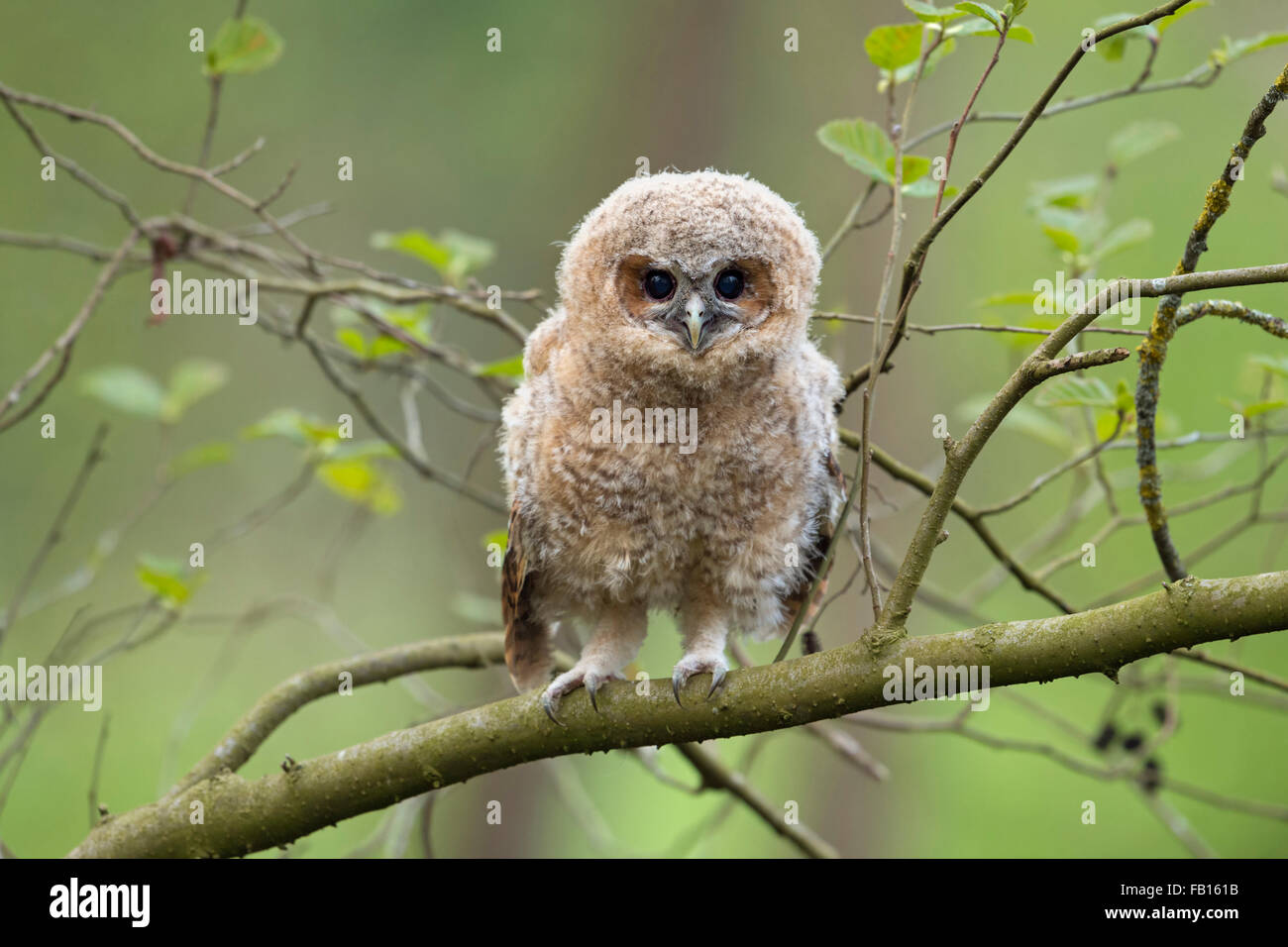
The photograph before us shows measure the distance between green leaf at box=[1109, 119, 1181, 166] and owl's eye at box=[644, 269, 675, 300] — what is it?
1201 mm

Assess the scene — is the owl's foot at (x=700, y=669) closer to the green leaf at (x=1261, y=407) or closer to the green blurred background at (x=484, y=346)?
the green leaf at (x=1261, y=407)

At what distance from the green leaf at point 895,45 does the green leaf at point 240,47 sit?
4.08ft

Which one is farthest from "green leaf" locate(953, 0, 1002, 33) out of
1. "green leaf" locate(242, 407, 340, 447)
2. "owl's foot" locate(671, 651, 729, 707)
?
"green leaf" locate(242, 407, 340, 447)

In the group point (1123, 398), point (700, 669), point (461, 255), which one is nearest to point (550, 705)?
point (700, 669)

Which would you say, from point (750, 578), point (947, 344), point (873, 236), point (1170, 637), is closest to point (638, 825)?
point (947, 344)

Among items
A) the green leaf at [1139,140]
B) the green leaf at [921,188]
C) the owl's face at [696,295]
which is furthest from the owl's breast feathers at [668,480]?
the green leaf at [1139,140]

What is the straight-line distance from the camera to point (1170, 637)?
137 centimetres

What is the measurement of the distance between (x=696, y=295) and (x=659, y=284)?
96 millimetres

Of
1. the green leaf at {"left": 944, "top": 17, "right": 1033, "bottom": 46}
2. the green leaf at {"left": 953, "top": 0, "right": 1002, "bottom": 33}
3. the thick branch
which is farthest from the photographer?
the green leaf at {"left": 944, "top": 17, "right": 1033, "bottom": 46}

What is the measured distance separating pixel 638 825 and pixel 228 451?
14.3ft

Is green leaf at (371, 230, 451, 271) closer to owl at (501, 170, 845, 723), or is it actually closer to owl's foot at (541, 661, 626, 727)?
owl at (501, 170, 845, 723)

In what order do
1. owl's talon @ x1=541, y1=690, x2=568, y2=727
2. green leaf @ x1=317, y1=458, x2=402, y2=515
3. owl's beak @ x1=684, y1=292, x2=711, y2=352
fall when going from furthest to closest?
green leaf @ x1=317, y1=458, x2=402, y2=515, owl's beak @ x1=684, y1=292, x2=711, y2=352, owl's talon @ x1=541, y1=690, x2=568, y2=727

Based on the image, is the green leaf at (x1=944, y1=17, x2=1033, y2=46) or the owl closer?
the green leaf at (x1=944, y1=17, x2=1033, y2=46)

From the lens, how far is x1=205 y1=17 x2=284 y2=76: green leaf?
2311 mm
